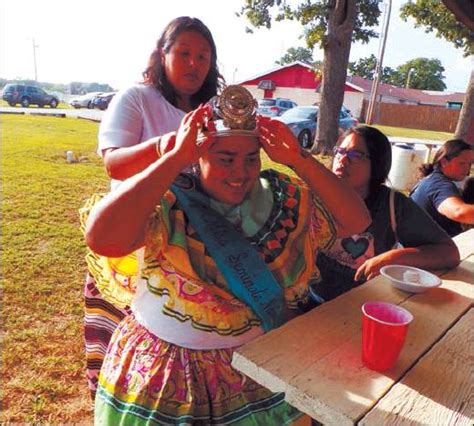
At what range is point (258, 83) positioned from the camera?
37.4 m

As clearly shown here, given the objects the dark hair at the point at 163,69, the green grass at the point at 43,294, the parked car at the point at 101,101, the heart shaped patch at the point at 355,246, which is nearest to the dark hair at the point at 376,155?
the heart shaped patch at the point at 355,246

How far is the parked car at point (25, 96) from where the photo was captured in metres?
25.2

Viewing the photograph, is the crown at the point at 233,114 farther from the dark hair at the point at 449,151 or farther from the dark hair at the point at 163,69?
the dark hair at the point at 449,151

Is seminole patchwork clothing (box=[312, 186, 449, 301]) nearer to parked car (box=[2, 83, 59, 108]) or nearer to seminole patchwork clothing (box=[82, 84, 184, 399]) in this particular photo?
seminole patchwork clothing (box=[82, 84, 184, 399])

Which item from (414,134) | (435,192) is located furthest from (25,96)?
(435,192)

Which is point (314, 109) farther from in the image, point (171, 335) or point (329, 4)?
point (171, 335)

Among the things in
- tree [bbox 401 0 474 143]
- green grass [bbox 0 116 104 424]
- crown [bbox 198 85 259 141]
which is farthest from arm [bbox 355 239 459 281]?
tree [bbox 401 0 474 143]

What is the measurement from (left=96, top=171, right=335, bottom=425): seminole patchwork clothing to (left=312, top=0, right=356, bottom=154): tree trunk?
8.93 meters

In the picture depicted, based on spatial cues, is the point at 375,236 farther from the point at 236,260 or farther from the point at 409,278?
the point at 236,260

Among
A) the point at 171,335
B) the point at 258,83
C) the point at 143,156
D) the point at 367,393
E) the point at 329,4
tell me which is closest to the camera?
the point at 367,393

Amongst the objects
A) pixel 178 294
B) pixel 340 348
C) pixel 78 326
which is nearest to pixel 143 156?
pixel 178 294

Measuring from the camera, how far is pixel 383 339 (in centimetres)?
125

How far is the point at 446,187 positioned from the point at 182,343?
224 centimetres

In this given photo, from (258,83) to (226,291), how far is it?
37.9 m
